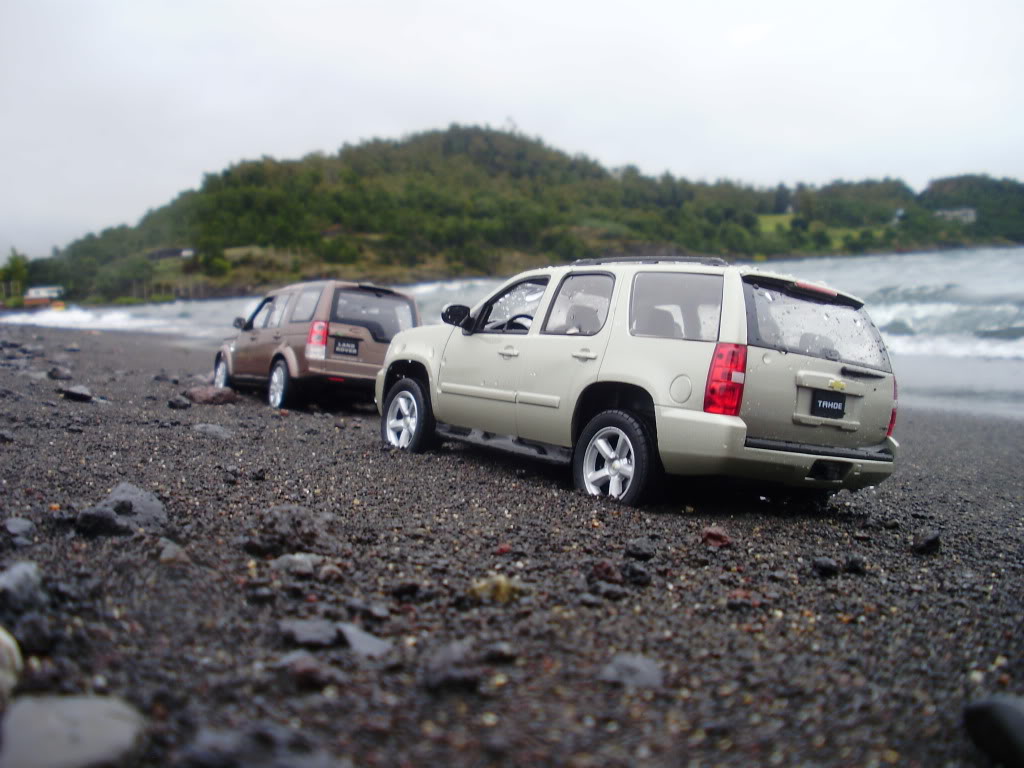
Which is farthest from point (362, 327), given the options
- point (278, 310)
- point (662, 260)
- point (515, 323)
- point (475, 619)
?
point (475, 619)

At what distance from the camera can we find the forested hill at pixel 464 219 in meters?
70.3

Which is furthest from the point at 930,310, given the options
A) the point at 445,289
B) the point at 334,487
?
→ the point at 445,289

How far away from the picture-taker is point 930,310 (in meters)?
28.5

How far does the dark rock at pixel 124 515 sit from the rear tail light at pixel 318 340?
19.5 feet

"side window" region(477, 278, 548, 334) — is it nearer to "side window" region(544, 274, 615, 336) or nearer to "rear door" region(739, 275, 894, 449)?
"side window" region(544, 274, 615, 336)

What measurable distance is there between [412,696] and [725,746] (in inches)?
35.4

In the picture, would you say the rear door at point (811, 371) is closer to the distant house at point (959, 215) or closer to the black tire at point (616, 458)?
the black tire at point (616, 458)

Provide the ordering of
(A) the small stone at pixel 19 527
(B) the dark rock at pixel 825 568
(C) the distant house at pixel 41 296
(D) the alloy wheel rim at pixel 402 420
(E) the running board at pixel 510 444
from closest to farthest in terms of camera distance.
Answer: (A) the small stone at pixel 19 527 → (B) the dark rock at pixel 825 568 → (E) the running board at pixel 510 444 → (D) the alloy wheel rim at pixel 402 420 → (C) the distant house at pixel 41 296

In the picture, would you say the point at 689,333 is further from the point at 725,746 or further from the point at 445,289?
the point at 445,289

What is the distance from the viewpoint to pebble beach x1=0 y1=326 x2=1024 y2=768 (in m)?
2.25

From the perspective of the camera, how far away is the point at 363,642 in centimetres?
285

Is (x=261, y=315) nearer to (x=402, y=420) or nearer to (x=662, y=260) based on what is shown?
(x=402, y=420)

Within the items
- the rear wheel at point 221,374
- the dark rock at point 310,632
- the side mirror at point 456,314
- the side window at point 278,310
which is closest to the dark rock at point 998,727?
the dark rock at point 310,632

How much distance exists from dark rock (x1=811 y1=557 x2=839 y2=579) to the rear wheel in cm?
1051
